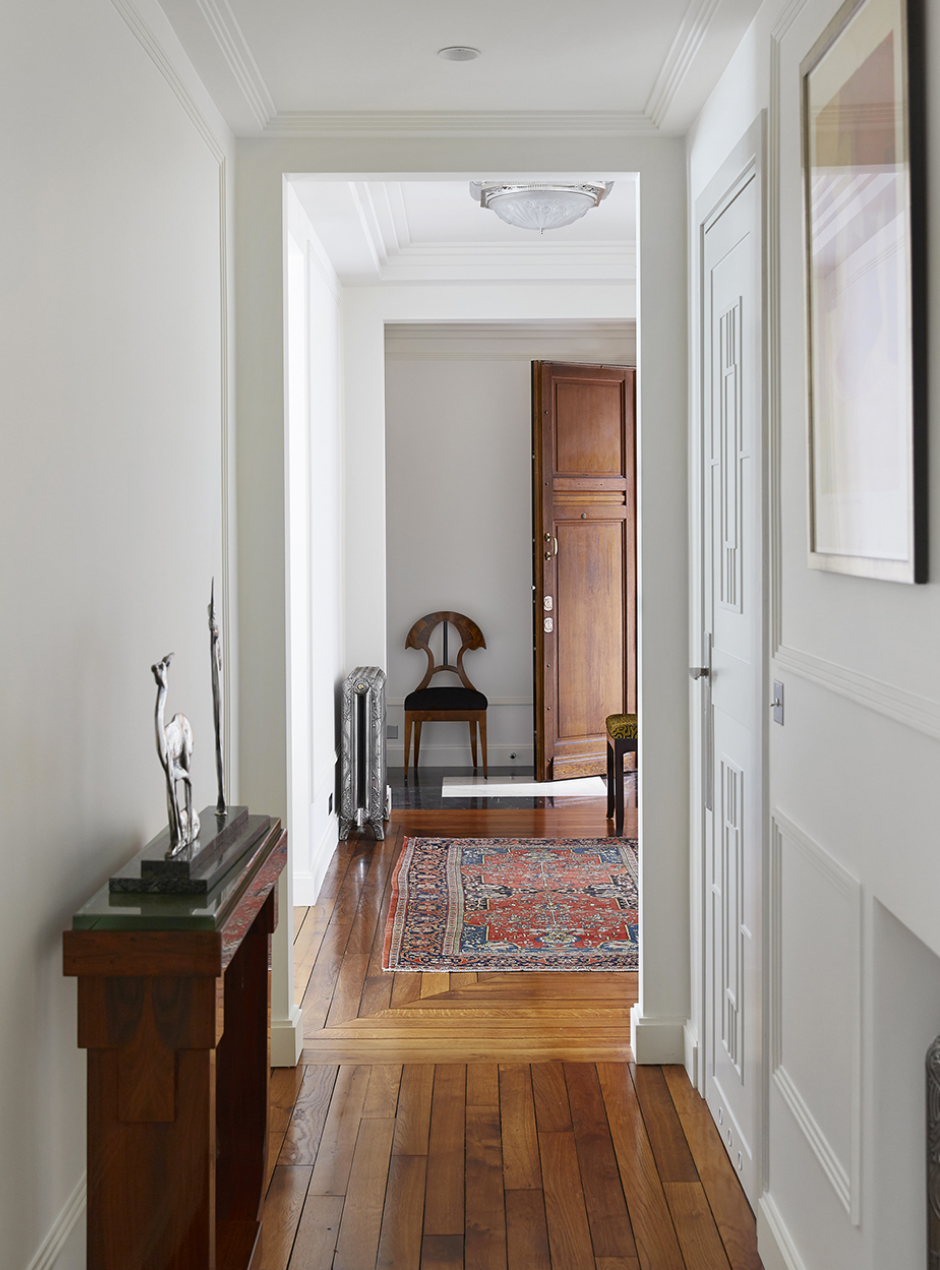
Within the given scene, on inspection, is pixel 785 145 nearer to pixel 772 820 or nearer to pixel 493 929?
pixel 772 820

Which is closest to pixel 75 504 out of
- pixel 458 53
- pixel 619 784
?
pixel 458 53

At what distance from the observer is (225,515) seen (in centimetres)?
280

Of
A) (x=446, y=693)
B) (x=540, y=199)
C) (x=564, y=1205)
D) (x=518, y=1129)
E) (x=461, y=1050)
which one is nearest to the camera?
(x=564, y=1205)

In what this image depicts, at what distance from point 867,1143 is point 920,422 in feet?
3.54

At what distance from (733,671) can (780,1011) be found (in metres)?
0.78

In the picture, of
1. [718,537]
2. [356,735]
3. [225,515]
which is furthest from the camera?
[356,735]

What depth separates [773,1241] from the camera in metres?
2.05

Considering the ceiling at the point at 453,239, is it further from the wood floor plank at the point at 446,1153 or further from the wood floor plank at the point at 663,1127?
the wood floor plank at the point at 663,1127

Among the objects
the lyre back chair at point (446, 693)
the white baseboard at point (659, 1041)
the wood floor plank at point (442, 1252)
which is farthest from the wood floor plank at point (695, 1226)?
the lyre back chair at point (446, 693)

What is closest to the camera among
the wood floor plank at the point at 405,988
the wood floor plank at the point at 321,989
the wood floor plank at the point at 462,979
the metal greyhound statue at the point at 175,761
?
the metal greyhound statue at the point at 175,761

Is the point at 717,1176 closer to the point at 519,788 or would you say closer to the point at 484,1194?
the point at 484,1194

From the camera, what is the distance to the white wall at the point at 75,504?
151 cm

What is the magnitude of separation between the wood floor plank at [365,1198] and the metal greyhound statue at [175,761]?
0.96 meters

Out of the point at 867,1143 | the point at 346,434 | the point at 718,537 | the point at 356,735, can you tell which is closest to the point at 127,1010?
the point at 867,1143
